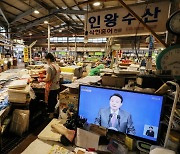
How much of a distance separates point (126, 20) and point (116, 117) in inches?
57.7

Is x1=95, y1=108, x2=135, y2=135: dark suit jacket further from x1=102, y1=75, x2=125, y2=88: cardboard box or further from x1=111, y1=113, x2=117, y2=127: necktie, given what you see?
x1=102, y1=75, x2=125, y2=88: cardboard box

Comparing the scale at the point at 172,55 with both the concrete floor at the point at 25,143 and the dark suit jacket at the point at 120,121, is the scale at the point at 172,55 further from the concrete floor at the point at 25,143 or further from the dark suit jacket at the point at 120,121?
the concrete floor at the point at 25,143

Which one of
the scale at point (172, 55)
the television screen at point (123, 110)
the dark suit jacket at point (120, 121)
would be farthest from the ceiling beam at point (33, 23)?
the dark suit jacket at point (120, 121)

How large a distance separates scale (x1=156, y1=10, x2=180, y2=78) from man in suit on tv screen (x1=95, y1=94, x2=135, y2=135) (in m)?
0.70

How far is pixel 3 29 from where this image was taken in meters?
10.8

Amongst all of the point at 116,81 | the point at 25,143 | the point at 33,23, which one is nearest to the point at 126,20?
the point at 116,81

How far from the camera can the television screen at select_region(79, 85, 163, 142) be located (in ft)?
3.64

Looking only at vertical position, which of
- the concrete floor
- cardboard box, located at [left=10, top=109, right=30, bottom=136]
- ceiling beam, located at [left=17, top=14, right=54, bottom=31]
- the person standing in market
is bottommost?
the concrete floor

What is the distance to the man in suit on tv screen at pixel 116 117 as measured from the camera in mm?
1201

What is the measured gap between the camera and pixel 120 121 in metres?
1.23

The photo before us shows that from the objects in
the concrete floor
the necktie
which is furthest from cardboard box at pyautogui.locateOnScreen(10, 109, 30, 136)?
the necktie

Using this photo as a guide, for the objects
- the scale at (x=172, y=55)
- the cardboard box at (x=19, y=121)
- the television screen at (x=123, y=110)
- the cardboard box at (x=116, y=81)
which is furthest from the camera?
the cardboard box at (x=19, y=121)

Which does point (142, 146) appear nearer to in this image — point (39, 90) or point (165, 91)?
point (165, 91)

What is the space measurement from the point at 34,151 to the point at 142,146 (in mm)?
870
